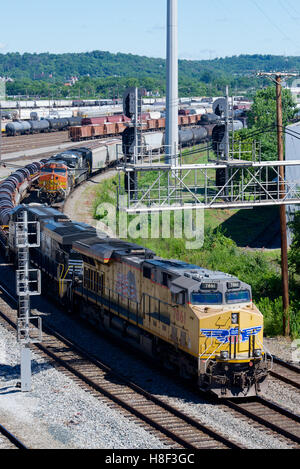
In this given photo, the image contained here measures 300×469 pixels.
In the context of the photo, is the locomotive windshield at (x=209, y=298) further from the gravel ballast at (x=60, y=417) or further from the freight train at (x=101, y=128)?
the freight train at (x=101, y=128)

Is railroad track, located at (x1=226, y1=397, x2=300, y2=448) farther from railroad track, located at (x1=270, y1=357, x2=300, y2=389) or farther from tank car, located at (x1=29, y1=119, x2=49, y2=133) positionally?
tank car, located at (x1=29, y1=119, x2=49, y2=133)

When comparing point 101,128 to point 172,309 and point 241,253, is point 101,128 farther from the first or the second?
point 172,309

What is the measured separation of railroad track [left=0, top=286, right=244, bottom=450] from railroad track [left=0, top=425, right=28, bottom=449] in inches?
135

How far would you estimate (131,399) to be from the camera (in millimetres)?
20469

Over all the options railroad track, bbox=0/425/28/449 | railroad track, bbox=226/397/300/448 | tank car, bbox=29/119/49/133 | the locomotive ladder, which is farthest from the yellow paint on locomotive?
tank car, bbox=29/119/49/133

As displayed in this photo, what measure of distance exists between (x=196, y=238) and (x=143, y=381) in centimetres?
2597

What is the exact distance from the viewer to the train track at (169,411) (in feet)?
57.8

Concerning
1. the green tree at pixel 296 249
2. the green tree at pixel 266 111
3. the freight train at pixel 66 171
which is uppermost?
the green tree at pixel 266 111

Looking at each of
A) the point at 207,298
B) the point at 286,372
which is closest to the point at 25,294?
the point at 207,298

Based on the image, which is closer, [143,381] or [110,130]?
[143,381]

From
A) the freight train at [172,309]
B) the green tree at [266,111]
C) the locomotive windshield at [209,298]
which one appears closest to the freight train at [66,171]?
the freight train at [172,309]
